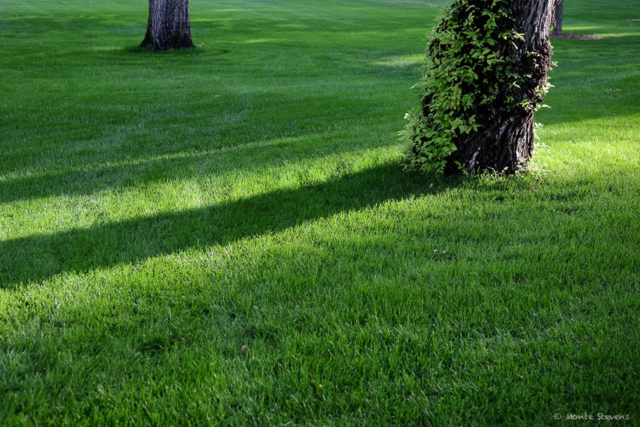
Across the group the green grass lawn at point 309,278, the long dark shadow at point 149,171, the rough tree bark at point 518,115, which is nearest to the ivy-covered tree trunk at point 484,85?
the rough tree bark at point 518,115

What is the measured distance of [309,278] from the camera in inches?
138

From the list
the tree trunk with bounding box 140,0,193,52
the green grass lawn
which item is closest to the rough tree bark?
the green grass lawn

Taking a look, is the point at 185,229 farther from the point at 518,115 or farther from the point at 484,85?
the point at 518,115

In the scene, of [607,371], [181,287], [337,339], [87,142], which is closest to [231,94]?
[87,142]

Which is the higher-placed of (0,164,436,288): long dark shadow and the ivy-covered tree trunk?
the ivy-covered tree trunk

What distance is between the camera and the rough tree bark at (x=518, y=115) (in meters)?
5.19

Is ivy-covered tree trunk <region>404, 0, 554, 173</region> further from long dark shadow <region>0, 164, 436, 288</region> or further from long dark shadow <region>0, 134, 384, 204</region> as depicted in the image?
long dark shadow <region>0, 134, 384, 204</region>

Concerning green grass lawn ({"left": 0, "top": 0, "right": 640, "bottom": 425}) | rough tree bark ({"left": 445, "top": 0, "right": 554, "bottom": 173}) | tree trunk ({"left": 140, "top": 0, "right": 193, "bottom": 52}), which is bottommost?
green grass lawn ({"left": 0, "top": 0, "right": 640, "bottom": 425})

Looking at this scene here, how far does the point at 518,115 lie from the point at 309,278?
3.21 meters

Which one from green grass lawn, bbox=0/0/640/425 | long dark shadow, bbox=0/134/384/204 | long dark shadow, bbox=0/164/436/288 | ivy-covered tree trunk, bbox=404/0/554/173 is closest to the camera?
green grass lawn, bbox=0/0/640/425

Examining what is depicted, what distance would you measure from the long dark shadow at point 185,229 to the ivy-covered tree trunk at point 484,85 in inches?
23.9

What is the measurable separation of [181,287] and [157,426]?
1.26 meters

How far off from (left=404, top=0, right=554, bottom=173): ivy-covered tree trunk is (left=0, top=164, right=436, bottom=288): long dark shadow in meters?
0.61

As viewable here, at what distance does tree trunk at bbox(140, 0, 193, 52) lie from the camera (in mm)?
18594
